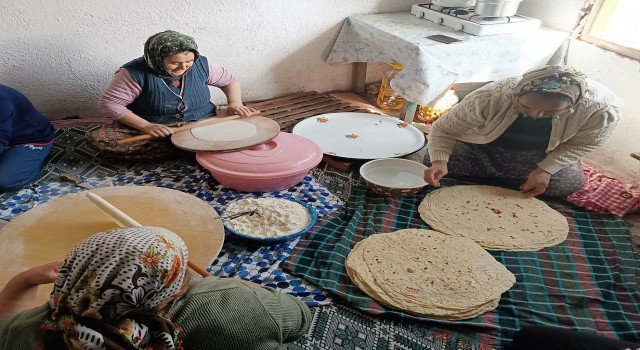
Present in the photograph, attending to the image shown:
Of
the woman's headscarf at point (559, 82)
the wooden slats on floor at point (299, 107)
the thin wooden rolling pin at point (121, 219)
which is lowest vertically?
the wooden slats on floor at point (299, 107)

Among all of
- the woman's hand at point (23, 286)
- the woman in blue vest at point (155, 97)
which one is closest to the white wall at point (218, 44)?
the woman in blue vest at point (155, 97)

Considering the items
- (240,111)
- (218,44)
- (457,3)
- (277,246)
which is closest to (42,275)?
(277,246)

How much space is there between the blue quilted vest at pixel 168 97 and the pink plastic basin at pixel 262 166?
387mm

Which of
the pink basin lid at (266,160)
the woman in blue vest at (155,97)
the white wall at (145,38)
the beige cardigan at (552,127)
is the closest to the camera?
the beige cardigan at (552,127)

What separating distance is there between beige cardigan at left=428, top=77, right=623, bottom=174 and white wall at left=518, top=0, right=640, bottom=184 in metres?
0.77

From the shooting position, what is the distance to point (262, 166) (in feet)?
6.20

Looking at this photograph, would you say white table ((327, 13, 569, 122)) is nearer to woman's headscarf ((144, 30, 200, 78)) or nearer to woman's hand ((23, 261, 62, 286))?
woman's headscarf ((144, 30, 200, 78))

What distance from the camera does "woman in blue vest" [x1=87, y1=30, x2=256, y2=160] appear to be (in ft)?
6.52

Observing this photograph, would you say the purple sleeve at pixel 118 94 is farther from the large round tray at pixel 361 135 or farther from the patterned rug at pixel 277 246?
the large round tray at pixel 361 135

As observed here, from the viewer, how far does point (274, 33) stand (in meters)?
2.84

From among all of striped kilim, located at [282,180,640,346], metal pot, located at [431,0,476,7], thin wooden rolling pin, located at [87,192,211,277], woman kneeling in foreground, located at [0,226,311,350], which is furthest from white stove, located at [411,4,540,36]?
woman kneeling in foreground, located at [0,226,311,350]

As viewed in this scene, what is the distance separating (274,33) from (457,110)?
1454 millimetres

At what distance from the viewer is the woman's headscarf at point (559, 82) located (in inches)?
65.7

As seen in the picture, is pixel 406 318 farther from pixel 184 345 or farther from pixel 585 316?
pixel 184 345
